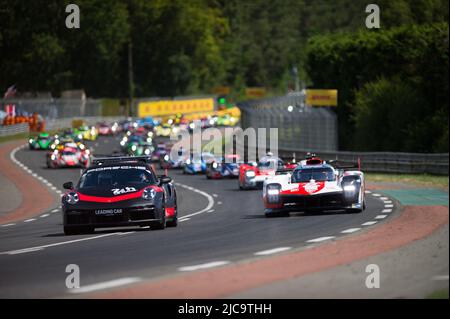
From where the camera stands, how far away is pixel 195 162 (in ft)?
183

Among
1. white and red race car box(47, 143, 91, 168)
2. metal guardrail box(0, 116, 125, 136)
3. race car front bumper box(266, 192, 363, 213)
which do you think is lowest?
metal guardrail box(0, 116, 125, 136)

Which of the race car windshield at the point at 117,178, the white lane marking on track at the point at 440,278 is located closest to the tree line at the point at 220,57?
the race car windshield at the point at 117,178

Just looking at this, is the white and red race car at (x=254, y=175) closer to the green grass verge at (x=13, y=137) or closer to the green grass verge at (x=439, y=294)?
the green grass verge at (x=439, y=294)

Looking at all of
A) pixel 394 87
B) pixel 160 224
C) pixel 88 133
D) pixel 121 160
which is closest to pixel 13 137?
pixel 88 133

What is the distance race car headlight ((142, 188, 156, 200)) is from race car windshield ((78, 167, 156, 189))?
14.6 inches

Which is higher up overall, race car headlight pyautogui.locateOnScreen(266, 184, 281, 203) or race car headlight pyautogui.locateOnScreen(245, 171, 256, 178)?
race car headlight pyautogui.locateOnScreen(266, 184, 281, 203)

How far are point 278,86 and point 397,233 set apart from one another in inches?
6941

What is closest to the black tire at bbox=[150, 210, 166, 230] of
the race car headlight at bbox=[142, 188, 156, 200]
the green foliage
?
the race car headlight at bbox=[142, 188, 156, 200]

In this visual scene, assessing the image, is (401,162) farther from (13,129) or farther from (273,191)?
(13,129)

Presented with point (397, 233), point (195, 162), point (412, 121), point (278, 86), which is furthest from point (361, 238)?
point (278, 86)

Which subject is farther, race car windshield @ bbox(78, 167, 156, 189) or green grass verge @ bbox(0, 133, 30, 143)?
green grass verge @ bbox(0, 133, 30, 143)

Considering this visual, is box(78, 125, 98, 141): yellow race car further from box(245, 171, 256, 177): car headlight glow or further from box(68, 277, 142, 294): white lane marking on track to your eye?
box(68, 277, 142, 294): white lane marking on track

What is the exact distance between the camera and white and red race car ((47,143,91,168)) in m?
61.8

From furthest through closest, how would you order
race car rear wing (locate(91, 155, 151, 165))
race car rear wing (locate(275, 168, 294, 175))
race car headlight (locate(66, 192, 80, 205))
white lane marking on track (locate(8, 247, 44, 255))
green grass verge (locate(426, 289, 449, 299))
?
race car rear wing (locate(275, 168, 294, 175)), race car rear wing (locate(91, 155, 151, 165)), race car headlight (locate(66, 192, 80, 205)), white lane marking on track (locate(8, 247, 44, 255)), green grass verge (locate(426, 289, 449, 299))
